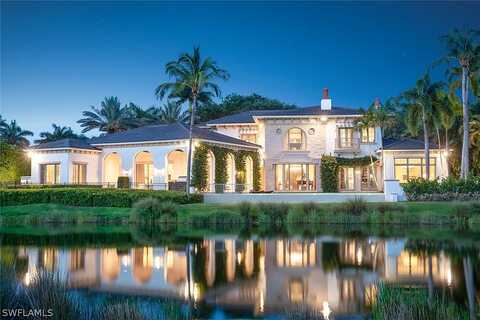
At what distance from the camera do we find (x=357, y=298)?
10328 millimetres

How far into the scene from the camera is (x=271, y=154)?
129ft

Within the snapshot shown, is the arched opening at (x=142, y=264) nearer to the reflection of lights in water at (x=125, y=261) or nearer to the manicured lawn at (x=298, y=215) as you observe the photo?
the reflection of lights in water at (x=125, y=261)

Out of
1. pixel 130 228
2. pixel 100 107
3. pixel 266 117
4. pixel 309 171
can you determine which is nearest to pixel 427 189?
pixel 309 171

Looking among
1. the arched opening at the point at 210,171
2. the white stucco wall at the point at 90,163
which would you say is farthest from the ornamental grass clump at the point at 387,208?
the white stucco wall at the point at 90,163

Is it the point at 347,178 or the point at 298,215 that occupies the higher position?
the point at 347,178

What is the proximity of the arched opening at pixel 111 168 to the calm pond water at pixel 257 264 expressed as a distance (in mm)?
A: 14301

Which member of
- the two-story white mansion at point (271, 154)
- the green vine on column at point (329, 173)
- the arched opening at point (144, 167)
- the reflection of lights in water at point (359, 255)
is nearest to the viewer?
the reflection of lights in water at point (359, 255)

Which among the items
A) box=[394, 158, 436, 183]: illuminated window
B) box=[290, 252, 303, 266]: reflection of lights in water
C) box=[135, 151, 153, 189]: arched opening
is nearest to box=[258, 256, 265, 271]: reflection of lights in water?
box=[290, 252, 303, 266]: reflection of lights in water

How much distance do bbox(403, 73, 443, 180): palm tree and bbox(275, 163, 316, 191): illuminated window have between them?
9.12 m

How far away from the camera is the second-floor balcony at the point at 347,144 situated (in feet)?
126

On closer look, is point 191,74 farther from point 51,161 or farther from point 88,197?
point 51,161

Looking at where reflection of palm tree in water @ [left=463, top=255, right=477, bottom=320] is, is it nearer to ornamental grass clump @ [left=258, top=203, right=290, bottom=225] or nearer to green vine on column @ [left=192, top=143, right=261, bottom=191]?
ornamental grass clump @ [left=258, top=203, right=290, bottom=225]

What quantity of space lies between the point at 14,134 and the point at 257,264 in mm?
52757

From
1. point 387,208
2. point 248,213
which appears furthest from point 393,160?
point 248,213
